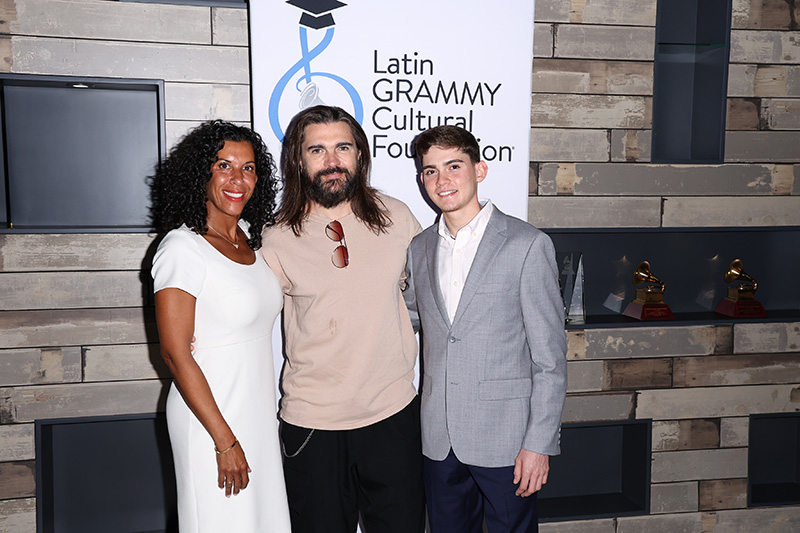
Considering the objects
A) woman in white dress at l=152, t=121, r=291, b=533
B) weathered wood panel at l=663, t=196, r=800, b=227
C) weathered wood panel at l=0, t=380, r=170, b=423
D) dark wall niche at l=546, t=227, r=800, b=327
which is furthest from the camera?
dark wall niche at l=546, t=227, r=800, b=327

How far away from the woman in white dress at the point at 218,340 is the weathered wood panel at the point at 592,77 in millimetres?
1367

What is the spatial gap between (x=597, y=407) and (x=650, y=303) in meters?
0.53

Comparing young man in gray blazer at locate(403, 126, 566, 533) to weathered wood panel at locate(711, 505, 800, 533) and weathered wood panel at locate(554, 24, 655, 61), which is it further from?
weathered wood panel at locate(711, 505, 800, 533)

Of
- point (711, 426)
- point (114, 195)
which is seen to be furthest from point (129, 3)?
point (711, 426)

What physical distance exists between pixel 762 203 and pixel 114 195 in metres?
2.87

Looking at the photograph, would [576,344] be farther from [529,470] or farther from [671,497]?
[529,470]

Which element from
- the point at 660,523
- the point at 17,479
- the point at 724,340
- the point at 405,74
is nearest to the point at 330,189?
the point at 405,74

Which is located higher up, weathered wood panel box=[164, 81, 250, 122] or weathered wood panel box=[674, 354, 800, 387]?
weathered wood panel box=[164, 81, 250, 122]

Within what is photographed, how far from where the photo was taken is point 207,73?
7.96 feet

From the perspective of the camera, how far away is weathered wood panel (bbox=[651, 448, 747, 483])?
9.24 ft

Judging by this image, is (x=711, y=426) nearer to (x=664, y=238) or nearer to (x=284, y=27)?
(x=664, y=238)

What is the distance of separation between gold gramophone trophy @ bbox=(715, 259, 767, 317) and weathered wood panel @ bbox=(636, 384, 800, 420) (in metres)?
0.34

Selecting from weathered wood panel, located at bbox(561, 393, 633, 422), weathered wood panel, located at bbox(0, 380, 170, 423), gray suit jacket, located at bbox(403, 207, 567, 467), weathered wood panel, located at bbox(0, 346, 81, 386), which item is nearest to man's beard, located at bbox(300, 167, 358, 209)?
gray suit jacket, located at bbox(403, 207, 567, 467)

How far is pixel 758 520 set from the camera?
290 cm
